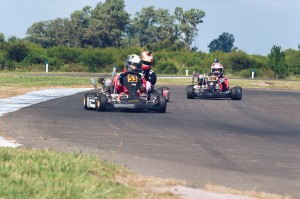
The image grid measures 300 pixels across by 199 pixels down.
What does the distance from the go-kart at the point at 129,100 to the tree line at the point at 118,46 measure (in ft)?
158

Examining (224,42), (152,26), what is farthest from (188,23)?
(224,42)

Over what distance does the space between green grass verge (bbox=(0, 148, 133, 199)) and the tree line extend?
6093 cm

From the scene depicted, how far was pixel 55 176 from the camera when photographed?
33.1 ft

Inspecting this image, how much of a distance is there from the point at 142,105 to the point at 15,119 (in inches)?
224

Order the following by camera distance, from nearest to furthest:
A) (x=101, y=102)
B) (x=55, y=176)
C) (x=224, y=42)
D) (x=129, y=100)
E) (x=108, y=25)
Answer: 1. (x=55, y=176)
2. (x=101, y=102)
3. (x=129, y=100)
4. (x=108, y=25)
5. (x=224, y=42)

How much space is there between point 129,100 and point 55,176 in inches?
556

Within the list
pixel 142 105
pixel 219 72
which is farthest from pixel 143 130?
pixel 219 72

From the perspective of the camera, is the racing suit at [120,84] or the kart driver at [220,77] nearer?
the racing suit at [120,84]

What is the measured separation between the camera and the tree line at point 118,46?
76.2 m

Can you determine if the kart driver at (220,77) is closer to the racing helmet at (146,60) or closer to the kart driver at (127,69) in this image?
the racing helmet at (146,60)

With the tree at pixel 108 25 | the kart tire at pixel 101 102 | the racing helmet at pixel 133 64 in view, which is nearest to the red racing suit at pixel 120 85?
the racing helmet at pixel 133 64

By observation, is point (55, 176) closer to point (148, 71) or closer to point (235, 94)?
point (148, 71)

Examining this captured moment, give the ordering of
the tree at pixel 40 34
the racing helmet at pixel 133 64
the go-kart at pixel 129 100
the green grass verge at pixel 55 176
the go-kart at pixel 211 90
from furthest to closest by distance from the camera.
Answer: the tree at pixel 40 34, the go-kart at pixel 211 90, the racing helmet at pixel 133 64, the go-kart at pixel 129 100, the green grass verge at pixel 55 176

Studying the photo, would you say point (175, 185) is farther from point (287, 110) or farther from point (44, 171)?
point (287, 110)
